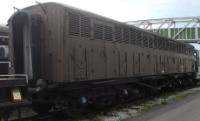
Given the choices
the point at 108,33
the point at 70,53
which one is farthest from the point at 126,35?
the point at 70,53

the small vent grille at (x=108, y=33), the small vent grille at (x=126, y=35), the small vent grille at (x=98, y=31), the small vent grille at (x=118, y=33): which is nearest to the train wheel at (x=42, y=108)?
the small vent grille at (x=98, y=31)

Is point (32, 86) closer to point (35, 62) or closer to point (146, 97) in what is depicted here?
point (35, 62)

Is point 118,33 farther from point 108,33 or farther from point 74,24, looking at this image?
point 74,24

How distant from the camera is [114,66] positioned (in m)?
13.6

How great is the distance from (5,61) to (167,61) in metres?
10.0

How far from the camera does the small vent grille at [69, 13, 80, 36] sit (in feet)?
36.1

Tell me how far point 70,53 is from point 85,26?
1345 millimetres

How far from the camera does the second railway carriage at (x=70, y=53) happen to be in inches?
415

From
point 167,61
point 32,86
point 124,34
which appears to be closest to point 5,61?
point 32,86

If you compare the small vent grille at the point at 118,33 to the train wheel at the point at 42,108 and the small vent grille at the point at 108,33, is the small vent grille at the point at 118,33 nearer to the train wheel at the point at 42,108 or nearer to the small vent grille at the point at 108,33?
the small vent grille at the point at 108,33

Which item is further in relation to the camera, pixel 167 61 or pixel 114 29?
pixel 167 61

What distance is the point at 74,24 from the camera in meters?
11.2

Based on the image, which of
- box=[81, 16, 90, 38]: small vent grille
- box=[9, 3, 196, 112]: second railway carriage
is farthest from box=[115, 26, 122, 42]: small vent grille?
box=[81, 16, 90, 38]: small vent grille

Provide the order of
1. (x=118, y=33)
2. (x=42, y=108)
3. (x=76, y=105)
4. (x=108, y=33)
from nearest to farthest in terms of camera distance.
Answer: (x=76, y=105) < (x=42, y=108) < (x=108, y=33) < (x=118, y=33)
